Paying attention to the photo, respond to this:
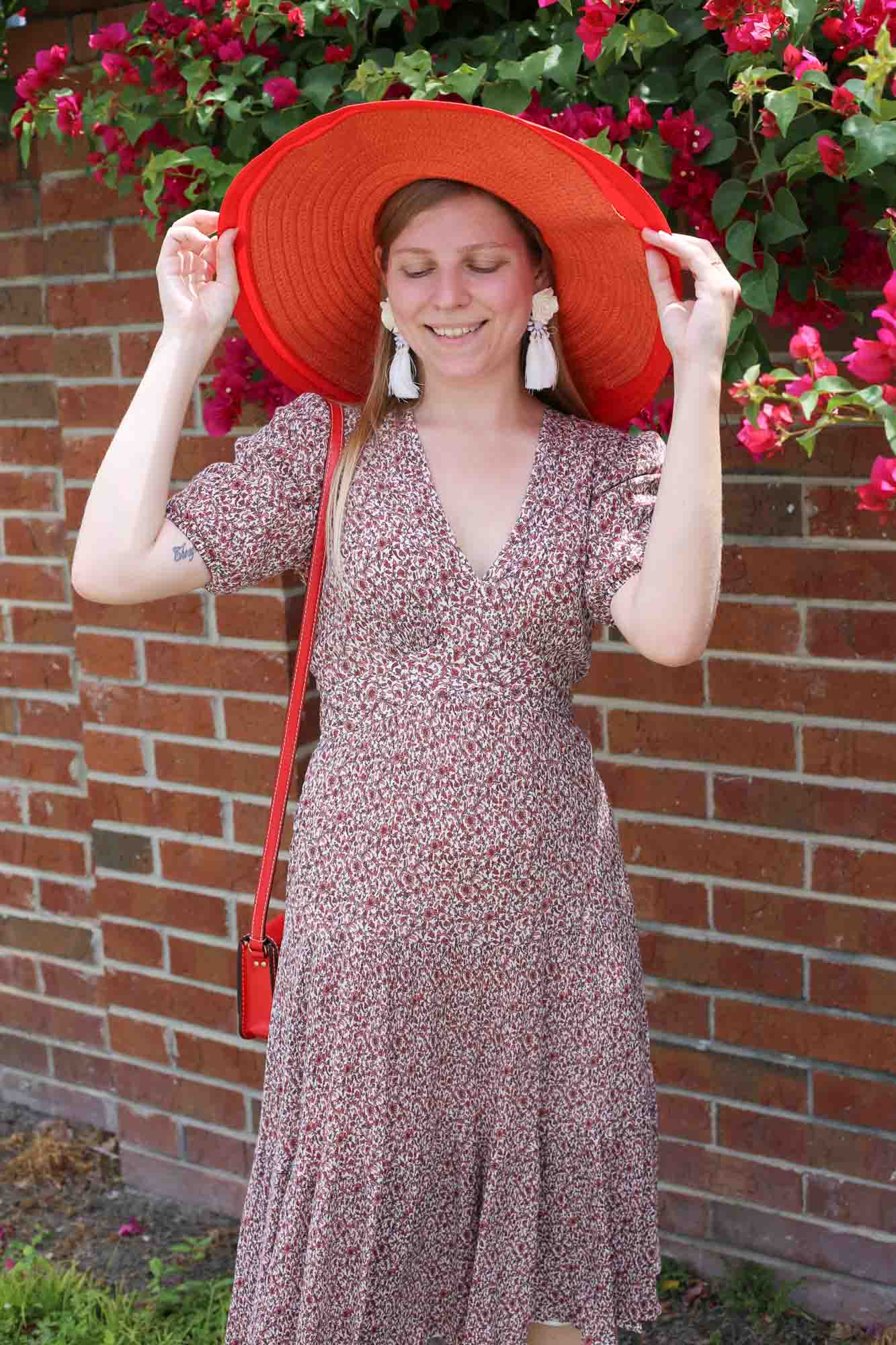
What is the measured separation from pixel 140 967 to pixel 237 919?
1.03 feet

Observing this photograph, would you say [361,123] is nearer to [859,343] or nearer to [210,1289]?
[859,343]

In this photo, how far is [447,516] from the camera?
7.07 feet

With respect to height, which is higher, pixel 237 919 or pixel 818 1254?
pixel 237 919

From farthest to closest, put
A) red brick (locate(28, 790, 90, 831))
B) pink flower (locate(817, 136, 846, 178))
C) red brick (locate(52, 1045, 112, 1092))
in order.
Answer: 1. red brick (locate(52, 1045, 112, 1092))
2. red brick (locate(28, 790, 90, 831))
3. pink flower (locate(817, 136, 846, 178))

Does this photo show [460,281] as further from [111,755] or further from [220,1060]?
[220,1060]

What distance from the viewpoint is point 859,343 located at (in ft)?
5.10

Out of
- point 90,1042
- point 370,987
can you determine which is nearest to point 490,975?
point 370,987

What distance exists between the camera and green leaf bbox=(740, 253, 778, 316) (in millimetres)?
2180

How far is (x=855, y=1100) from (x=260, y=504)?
1.53 metres

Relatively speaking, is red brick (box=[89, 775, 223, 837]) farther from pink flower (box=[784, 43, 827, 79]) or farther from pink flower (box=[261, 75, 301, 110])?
pink flower (box=[784, 43, 827, 79])

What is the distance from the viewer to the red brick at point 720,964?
9.27 feet

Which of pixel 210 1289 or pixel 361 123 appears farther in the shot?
pixel 210 1289

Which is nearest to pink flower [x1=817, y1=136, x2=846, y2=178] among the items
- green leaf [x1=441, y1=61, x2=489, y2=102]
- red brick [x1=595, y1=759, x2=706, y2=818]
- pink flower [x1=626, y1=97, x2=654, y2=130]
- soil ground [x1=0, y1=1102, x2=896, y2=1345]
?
pink flower [x1=626, y1=97, x2=654, y2=130]

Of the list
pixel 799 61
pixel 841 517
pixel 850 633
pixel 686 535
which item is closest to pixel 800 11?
pixel 799 61
